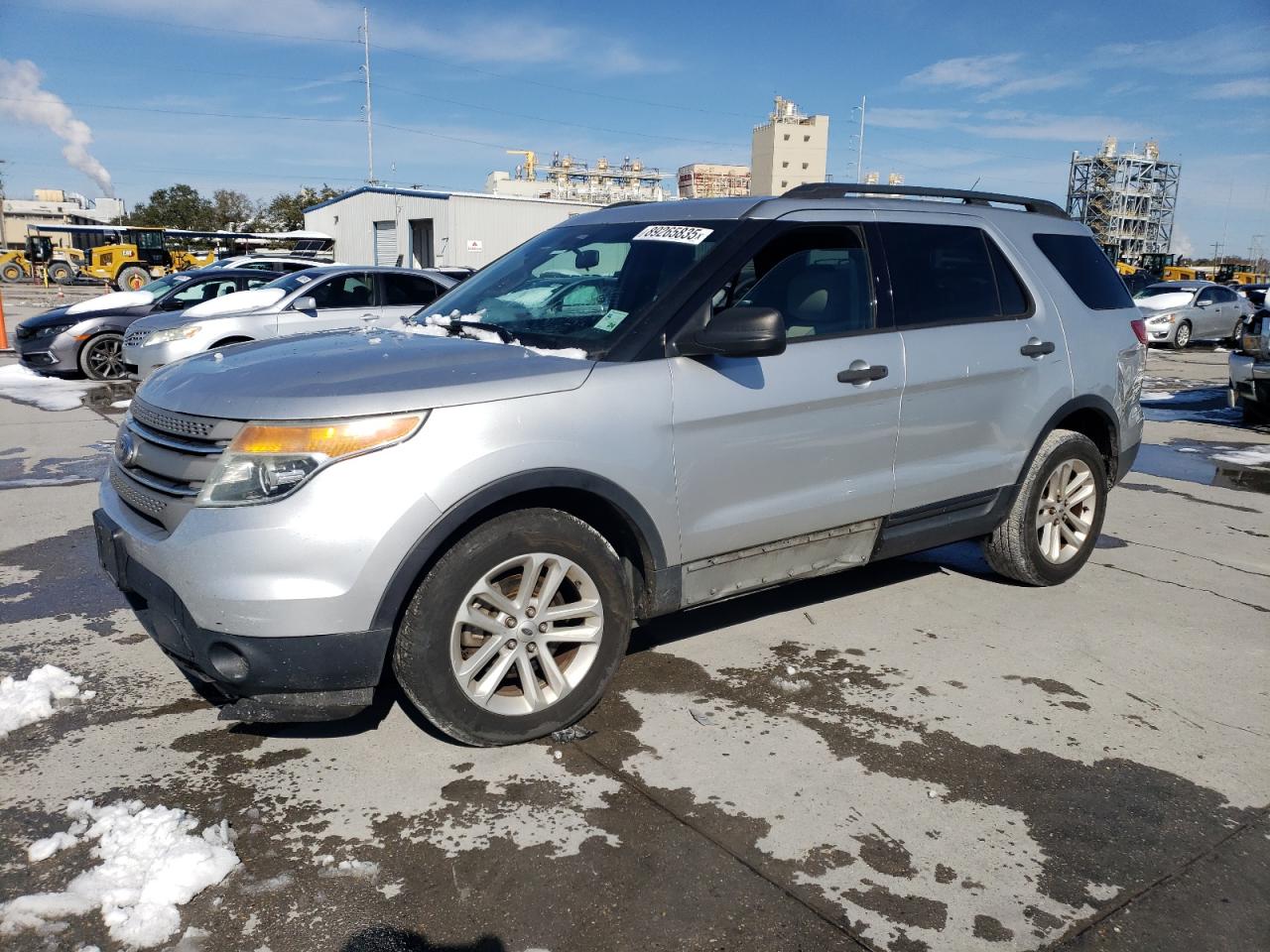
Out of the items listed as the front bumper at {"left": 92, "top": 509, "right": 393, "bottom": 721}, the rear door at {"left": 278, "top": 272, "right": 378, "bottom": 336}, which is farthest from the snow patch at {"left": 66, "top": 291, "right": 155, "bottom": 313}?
the front bumper at {"left": 92, "top": 509, "right": 393, "bottom": 721}

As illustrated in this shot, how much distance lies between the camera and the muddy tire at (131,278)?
4209cm

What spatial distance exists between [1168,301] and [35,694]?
2367cm

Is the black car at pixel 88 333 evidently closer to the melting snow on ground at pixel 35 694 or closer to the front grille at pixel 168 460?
the melting snow on ground at pixel 35 694

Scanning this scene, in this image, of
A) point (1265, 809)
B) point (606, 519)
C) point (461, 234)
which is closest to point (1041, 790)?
point (1265, 809)

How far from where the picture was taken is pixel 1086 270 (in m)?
5.16

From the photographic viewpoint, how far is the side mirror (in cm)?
338

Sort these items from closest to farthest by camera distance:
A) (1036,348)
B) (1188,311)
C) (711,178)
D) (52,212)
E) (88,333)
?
(1036,348) → (88,333) → (1188,311) → (711,178) → (52,212)

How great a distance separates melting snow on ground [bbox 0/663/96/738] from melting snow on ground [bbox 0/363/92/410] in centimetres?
786

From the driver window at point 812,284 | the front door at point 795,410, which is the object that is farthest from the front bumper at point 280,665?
the driver window at point 812,284

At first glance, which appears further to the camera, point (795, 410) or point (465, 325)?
point (465, 325)

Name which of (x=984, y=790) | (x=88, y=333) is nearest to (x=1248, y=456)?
(x=984, y=790)

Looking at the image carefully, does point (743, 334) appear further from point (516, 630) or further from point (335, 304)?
point (335, 304)

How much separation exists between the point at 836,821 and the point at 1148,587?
323 centimetres

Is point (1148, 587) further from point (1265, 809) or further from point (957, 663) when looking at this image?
point (1265, 809)
